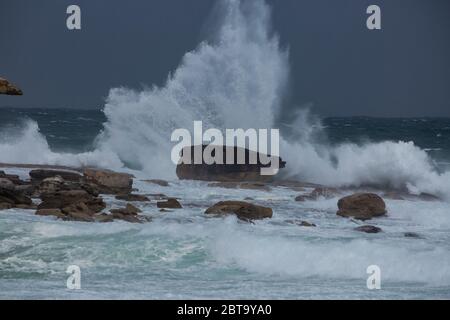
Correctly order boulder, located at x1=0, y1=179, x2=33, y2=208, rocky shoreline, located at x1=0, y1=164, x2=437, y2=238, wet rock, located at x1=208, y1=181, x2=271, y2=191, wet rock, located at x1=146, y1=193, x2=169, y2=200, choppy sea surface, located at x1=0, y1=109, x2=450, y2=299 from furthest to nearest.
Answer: wet rock, located at x1=208, y1=181, x2=271, y2=191
wet rock, located at x1=146, y1=193, x2=169, y2=200
boulder, located at x1=0, y1=179, x2=33, y2=208
rocky shoreline, located at x1=0, y1=164, x2=437, y2=238
choppy sea surface, located at x1=0, y1=109, x2=450, y2=299

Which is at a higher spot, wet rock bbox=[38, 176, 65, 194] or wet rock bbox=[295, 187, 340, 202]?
wet rock bbox=[295, 187, 340, 202]

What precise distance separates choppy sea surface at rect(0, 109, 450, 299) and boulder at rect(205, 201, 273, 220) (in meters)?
0.31

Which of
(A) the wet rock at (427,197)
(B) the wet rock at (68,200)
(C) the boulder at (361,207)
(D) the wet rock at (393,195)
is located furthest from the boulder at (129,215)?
(A) the wet rock at (427,197)

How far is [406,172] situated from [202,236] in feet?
46.4

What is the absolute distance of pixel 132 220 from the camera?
52.9 ft

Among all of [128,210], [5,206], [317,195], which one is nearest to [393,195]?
[317,195]

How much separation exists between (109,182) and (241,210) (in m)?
4.28

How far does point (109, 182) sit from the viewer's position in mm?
20078

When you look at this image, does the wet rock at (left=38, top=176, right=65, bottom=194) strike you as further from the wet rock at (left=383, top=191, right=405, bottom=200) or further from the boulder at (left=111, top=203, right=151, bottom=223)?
the wet rock at (left=383, top=191, right=405, bottom=200)

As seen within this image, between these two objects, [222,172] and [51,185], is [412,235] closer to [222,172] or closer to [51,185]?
[51,185]

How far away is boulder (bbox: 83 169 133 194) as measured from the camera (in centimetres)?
1989

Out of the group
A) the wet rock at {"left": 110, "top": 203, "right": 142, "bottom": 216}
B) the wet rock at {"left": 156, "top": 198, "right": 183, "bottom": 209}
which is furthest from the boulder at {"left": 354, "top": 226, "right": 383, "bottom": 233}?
the wet rock at {"left": 110, "top": 203, "right": 142, "bottom": 216}
